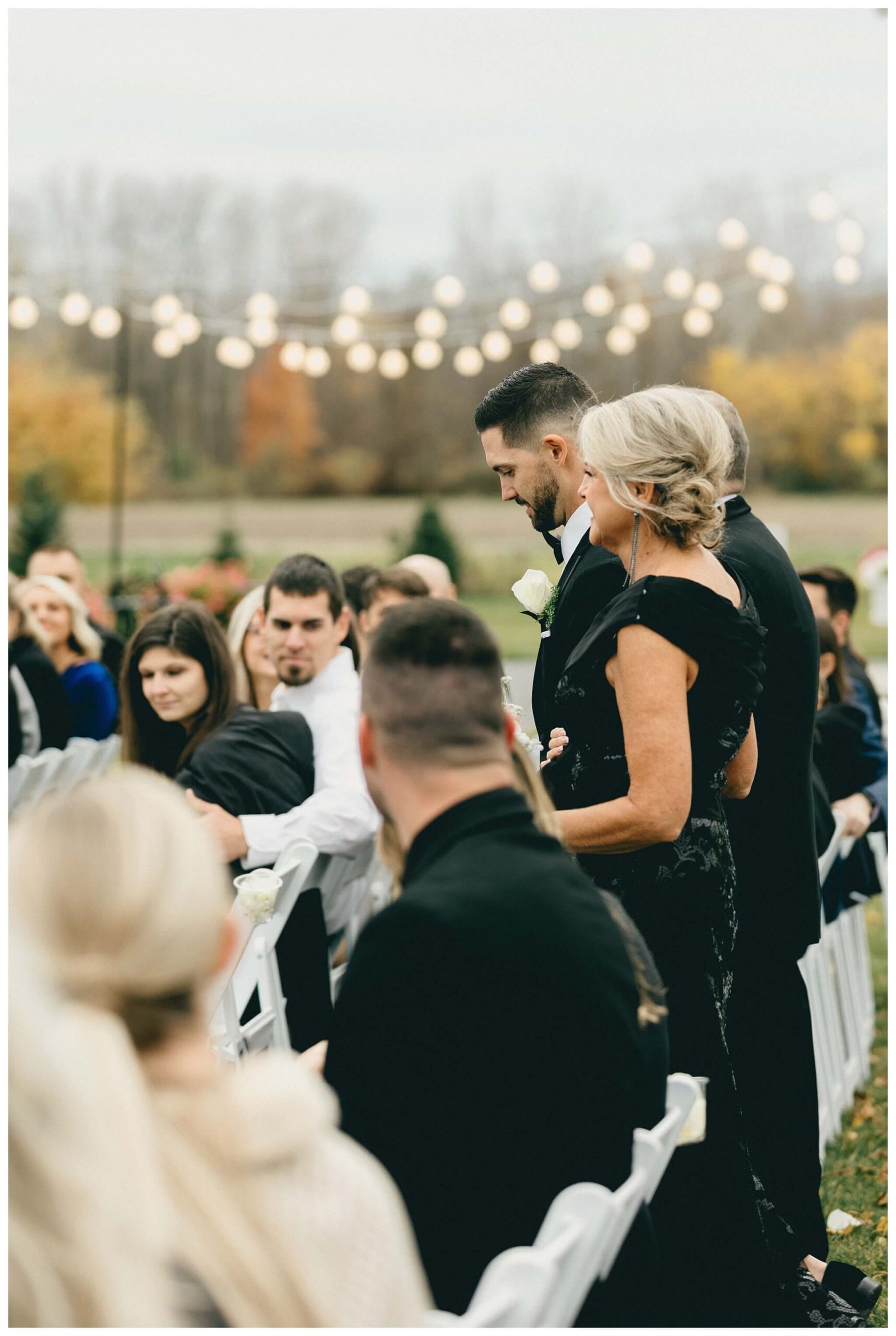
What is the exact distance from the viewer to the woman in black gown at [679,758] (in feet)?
8.53

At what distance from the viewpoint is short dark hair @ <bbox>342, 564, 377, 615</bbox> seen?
6102mm

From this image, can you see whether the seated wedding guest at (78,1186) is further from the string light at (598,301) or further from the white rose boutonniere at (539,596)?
the string light at (598,301)

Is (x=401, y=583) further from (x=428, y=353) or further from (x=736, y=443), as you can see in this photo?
(x=428, y=353)

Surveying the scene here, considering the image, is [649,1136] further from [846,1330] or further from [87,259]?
[87,259]

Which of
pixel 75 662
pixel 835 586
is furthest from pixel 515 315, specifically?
pixel 835 586

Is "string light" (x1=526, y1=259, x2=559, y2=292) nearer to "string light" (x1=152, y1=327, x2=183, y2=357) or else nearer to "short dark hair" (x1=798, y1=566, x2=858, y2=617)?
"string light" (x1=152, y1=327, x2=183, y2=357)

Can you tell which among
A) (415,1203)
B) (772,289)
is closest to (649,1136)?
(415,1203)

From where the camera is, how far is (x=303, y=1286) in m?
1.24

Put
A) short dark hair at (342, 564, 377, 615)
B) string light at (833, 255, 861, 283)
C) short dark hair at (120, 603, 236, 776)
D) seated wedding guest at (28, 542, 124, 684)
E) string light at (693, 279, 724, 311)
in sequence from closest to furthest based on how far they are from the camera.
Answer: short dark hair at (120, 603, 236, 776)
short dark hair at (342, 564, 377, 615)
seated wedding guest at (28, 542, 124, 684)
string light at (833, 255, 861, 283)
string light at (693, 279, 724, 311)

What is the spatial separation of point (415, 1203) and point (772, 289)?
1192 centimetres

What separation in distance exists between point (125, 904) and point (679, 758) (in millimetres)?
1538

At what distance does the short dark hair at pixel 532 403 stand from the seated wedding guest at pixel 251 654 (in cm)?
174

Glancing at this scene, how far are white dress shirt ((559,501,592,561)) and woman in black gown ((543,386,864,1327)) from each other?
0.45 metres

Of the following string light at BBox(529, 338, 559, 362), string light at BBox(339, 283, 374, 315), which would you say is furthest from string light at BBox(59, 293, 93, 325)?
string light at BBox(529, 338, 559, 362)
